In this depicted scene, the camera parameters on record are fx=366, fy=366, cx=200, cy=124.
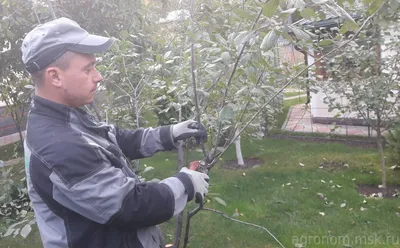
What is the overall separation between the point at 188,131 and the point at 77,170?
Result: 2.39ft

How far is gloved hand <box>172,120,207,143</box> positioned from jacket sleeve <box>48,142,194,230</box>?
1.62ft

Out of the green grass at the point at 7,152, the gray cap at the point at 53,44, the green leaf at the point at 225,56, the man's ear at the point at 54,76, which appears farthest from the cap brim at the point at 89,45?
the green grass at the point at 7,152

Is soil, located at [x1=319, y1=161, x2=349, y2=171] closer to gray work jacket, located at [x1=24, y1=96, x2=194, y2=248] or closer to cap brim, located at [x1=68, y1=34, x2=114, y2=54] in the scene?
gray work jacket, located at [x1=24, y1=96, x2=194, y2=248]

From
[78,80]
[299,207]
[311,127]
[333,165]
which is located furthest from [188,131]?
[311,127]

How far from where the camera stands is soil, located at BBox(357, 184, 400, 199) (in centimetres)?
484

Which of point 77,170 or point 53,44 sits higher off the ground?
point 53,44

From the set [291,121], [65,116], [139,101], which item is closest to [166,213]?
[65,116]

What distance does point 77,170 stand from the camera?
1.25 metres

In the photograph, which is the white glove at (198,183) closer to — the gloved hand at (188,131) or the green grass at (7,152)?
the gloved hand at (188,131)

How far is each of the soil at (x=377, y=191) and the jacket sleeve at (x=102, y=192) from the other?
4331 mm

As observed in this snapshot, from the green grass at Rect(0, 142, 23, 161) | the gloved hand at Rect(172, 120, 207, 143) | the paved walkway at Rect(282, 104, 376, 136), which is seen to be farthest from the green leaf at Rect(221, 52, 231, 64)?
the green grass at Rect(0, 142, 23, 161)

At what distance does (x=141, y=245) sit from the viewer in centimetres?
152

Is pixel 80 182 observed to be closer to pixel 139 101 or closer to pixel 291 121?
pixel 139 101

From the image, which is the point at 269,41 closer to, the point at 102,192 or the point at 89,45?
the point at 89,45
